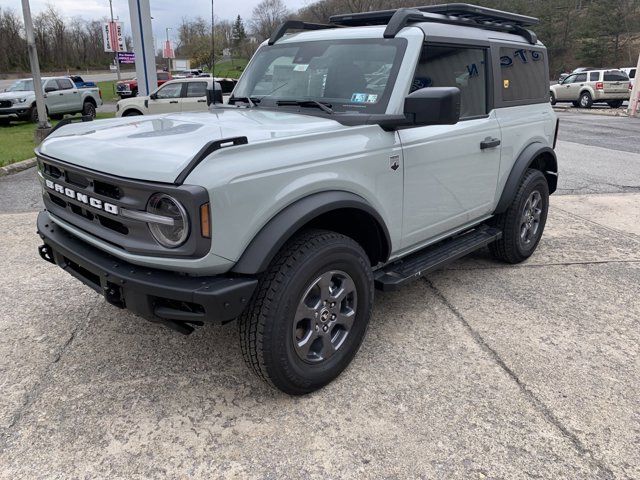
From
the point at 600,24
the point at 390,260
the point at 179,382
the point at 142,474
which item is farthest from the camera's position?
the point at 600,24

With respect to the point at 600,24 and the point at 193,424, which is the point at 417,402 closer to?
the point at 193,424

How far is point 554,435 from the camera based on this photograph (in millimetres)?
2502

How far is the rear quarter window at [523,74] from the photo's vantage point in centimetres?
418

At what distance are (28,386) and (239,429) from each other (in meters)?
1.27

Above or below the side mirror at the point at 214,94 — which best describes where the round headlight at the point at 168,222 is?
below

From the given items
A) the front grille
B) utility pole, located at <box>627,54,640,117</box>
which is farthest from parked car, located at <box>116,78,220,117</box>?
utility pole, located at <box>627,54,640,117</box>

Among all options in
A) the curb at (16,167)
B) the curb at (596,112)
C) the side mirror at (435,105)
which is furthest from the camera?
the curb at (596,112)

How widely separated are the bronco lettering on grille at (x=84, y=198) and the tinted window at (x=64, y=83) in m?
19.5

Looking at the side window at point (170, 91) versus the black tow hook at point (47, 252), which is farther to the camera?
the side window at point (170, 91)

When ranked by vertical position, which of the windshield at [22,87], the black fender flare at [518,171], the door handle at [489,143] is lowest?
the black fender flare at [518,171]

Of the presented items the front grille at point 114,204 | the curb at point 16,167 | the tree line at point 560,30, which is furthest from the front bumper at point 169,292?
the tree line at point 560,30

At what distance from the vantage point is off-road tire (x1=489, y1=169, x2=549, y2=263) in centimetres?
438

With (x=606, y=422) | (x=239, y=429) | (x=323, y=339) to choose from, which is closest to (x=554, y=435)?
(x=606, y=422)

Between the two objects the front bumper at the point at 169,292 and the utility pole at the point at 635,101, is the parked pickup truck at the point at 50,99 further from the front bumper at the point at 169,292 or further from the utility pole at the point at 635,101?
the utility pole at the point at 635,101
